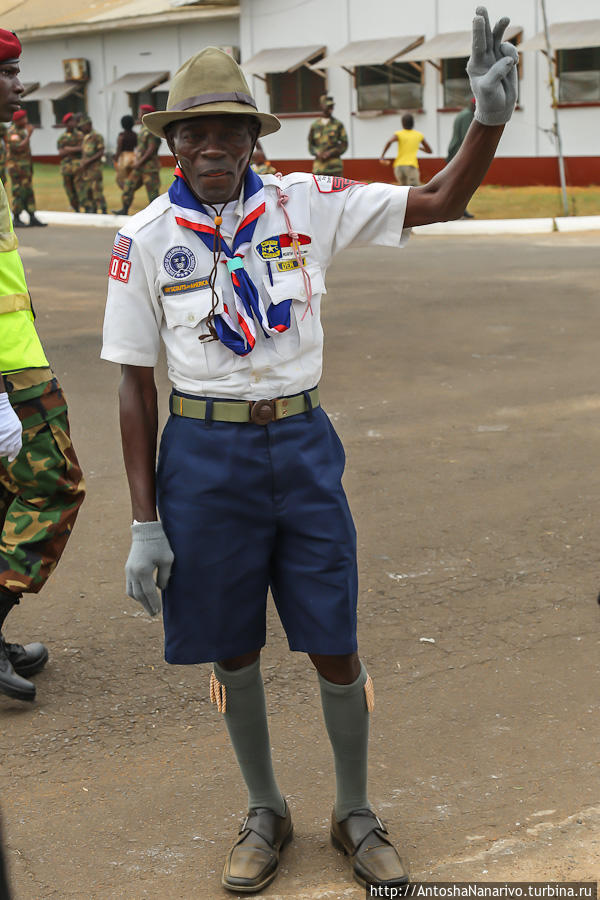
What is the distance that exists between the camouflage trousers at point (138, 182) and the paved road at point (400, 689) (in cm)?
1502

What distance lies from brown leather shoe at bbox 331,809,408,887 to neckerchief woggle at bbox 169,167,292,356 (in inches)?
51.6

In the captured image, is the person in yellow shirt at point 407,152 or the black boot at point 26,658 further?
the person in yellow shirt at point 407,152

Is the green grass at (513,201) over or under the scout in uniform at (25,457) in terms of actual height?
under

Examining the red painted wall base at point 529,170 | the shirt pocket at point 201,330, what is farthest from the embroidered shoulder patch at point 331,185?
the red painted wall base at point 529,170

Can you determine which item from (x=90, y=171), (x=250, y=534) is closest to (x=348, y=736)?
(x=250, y=534)

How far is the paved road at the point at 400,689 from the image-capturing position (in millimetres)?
3234

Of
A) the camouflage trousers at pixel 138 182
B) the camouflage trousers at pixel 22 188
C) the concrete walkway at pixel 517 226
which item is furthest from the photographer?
the camouflage trousers at pixel 138 182

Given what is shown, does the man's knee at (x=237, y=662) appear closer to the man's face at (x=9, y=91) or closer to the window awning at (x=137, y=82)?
the man's face at (x=9, y=91)

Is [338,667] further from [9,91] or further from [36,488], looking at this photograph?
[9,91]

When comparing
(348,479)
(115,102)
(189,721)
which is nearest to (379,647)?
(189,721)

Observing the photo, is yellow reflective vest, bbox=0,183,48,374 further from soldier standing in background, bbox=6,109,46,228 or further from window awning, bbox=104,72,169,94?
window awning, bbox=104,72,169,94

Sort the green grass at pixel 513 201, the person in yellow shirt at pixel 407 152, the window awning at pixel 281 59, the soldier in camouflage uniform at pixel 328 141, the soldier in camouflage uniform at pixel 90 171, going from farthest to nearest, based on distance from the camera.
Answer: the window awning at pixel 281 59 → the soldier in camouflage uniform at pixel 90 171 → the green grass at pixel 513 201 → the person in yellow shirt at pixel 407 152 → the soldier in camouflage uniform at pixel 328 141

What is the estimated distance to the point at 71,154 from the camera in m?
23.6

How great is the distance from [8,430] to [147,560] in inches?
32.9
